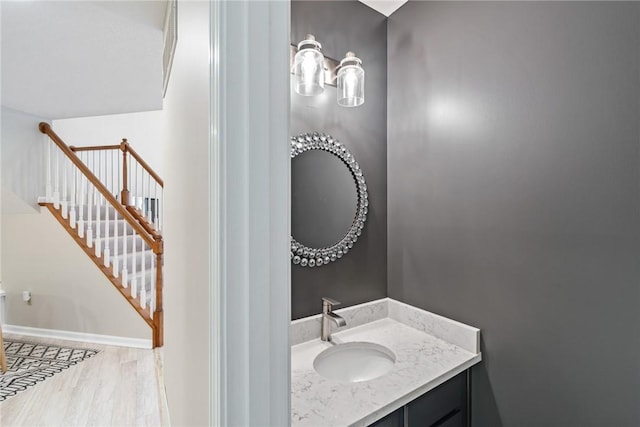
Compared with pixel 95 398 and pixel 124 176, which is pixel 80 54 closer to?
pixel 124 176

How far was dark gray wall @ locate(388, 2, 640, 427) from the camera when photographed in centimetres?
102

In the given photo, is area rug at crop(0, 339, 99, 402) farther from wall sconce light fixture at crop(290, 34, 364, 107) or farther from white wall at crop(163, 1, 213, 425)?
wall sconce light fixture at crop(290, 34, 364, 107)

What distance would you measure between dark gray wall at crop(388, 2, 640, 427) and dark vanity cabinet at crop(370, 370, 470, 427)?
80 millimetres

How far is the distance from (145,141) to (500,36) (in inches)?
208

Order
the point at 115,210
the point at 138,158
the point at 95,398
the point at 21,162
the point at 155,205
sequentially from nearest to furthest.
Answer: the point at 95,398 → the point at 21,162 → the point at 115,210 → the point at 138,158 → the point at 155,205

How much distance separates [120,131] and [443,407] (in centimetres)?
574

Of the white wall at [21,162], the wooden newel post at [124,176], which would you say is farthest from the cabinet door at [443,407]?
Result: the wooden newel post at [124,176]

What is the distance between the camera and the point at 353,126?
172 cm

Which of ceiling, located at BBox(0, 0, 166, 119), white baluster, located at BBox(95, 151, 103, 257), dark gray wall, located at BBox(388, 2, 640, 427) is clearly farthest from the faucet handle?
white baluster, located at BBox(95, 151, 103, 257)

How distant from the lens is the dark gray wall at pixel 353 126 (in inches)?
61.1

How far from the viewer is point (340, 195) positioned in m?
1.67

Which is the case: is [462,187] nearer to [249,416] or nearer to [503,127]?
[503,127]

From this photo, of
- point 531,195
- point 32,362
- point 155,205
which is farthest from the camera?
point 155,205

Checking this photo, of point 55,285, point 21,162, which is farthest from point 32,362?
point 21,162
